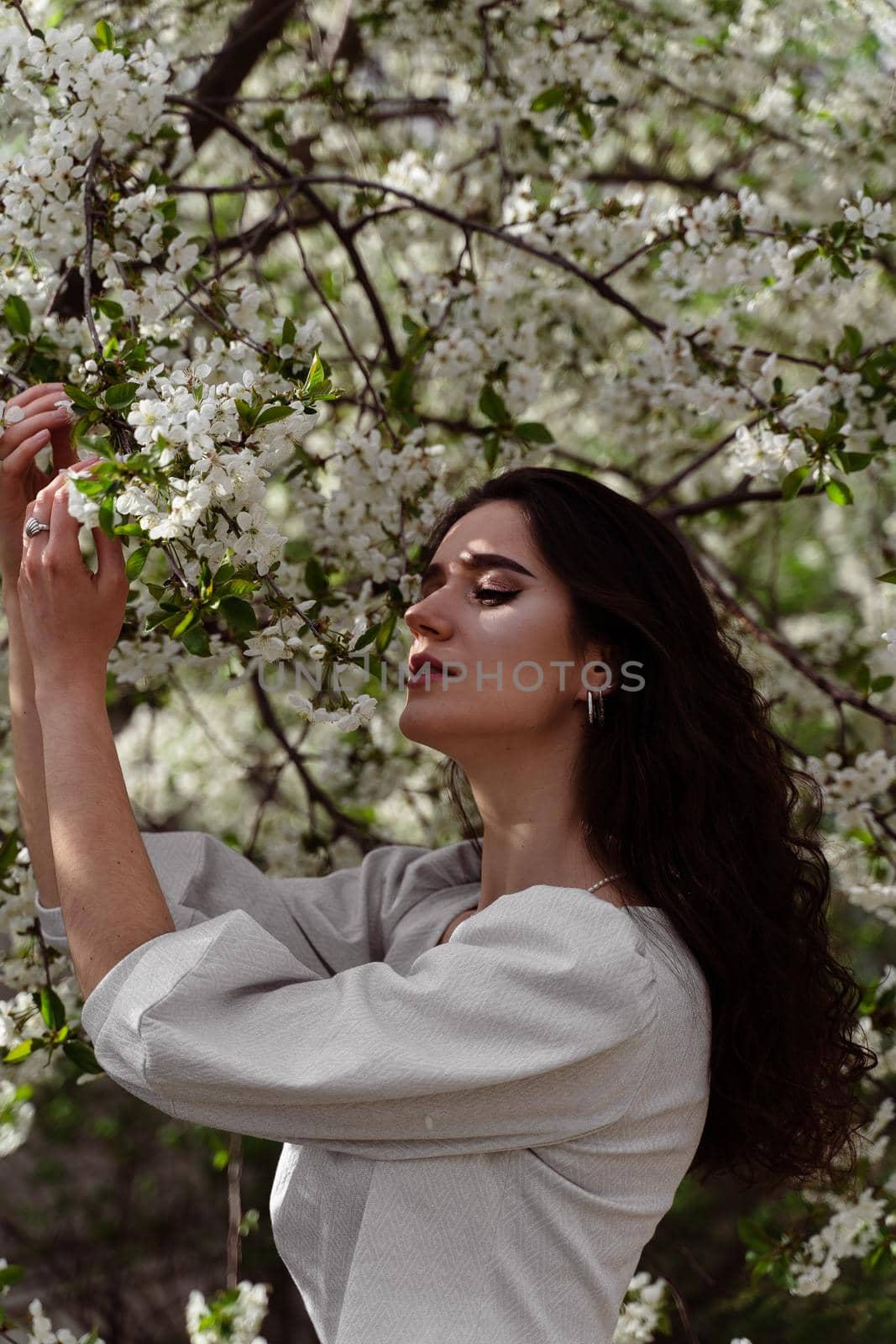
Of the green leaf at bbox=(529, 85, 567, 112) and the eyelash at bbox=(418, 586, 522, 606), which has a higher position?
the green leaf at bbox=(529, 85, 567, 112)

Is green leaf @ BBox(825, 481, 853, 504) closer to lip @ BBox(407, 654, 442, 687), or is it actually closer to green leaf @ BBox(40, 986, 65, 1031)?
lip @ BBox(407, 654, 442, 687)

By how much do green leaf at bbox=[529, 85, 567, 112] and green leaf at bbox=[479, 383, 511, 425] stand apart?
0.86 meters

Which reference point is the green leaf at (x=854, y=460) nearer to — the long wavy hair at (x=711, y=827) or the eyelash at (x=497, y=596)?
the long wavy hair at (x=711, y=827)

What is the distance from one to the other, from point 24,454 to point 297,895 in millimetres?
786

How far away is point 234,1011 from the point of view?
4.06 feet

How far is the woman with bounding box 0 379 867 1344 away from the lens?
122cm

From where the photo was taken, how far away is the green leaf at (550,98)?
2520 millimetres

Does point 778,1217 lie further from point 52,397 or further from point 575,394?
point 52,397

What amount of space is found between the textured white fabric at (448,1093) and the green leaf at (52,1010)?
0.46m

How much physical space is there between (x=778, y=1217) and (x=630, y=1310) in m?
2.12

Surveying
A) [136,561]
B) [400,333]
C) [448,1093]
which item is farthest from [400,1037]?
[400,333]

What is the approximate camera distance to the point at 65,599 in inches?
51.1

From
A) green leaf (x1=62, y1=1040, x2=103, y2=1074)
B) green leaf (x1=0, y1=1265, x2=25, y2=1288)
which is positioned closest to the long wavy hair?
green leaf (x1=62, y1=1040, x2=103, y2=1074)

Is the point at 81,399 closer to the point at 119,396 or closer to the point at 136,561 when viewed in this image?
the point at 119,396
